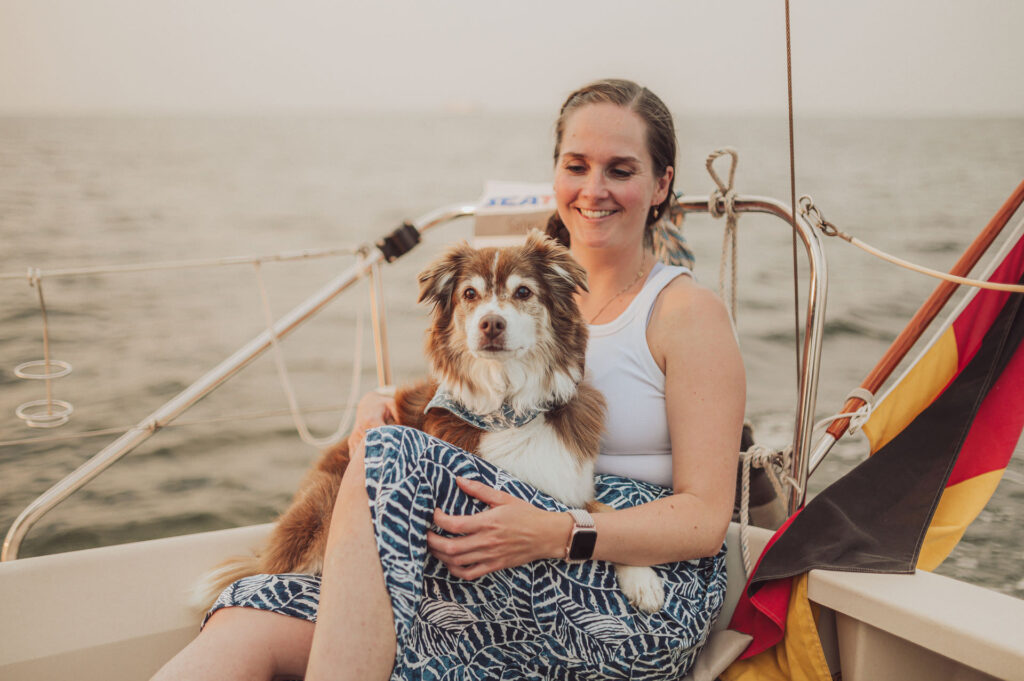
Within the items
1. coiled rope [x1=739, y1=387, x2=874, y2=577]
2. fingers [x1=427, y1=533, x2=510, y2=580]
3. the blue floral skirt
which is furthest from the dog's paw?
coiled rope [x1=739, y1=387, x2=874, y2=577]

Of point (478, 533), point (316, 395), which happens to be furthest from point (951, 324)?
point (316, 395)

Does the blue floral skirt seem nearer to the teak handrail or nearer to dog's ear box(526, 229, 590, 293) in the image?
dog's ear box(526, 229, 590, 293)

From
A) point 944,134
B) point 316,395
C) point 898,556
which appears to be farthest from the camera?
point 944,134

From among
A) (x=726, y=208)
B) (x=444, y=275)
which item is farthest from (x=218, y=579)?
(x=726, y=208)

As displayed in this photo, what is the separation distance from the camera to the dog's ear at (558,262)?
171 centimetres

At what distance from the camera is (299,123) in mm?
34031

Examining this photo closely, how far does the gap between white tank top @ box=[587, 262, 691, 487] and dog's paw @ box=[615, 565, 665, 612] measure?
0.27m

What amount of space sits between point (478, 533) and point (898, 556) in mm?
811

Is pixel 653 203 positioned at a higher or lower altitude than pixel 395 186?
lower

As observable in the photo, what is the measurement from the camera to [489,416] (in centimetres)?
168

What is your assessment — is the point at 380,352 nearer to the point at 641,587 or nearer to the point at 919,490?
the point at 641,587

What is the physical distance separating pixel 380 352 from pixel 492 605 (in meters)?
1.41

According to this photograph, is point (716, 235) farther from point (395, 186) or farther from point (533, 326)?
point (533, 326)

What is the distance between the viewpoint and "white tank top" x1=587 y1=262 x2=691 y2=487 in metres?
1.67
